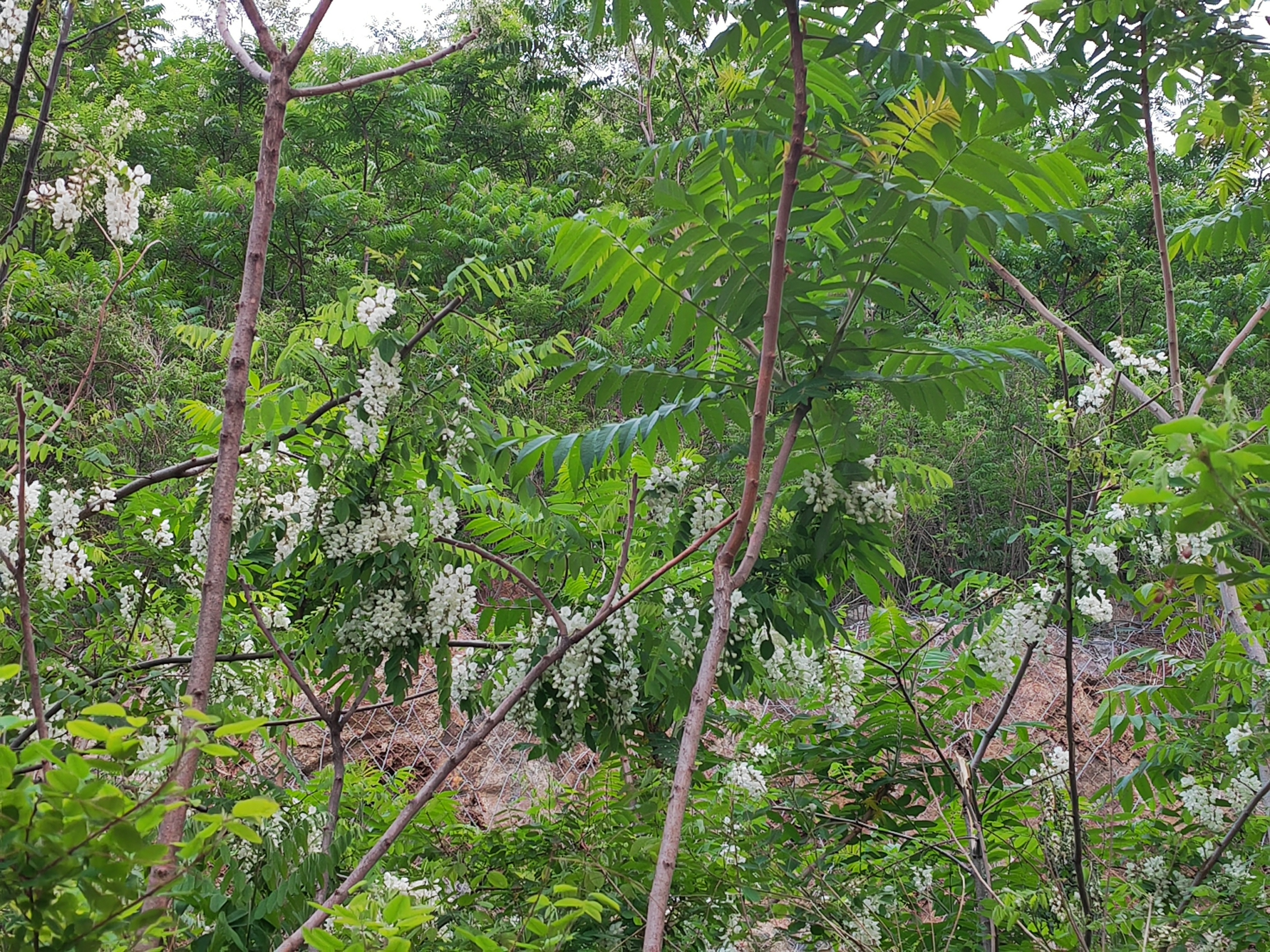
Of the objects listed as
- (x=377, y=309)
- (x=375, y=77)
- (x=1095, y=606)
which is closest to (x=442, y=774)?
(x=375, y=77)

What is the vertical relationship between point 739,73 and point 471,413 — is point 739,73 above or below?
above

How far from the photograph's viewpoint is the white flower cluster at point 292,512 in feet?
6.85

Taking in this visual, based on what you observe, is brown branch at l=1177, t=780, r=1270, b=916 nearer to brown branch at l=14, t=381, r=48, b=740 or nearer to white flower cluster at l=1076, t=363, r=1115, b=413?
white flower cluster at l=1076, t=363, r=1115, b=413

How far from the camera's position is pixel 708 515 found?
218 centimetres

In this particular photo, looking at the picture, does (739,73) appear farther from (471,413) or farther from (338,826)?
(338,826)

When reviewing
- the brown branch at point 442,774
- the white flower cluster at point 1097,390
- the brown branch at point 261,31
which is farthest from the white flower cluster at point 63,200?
the white flower cluster at point 1097,390

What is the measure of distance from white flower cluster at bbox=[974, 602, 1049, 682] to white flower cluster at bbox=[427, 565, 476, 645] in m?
1.38

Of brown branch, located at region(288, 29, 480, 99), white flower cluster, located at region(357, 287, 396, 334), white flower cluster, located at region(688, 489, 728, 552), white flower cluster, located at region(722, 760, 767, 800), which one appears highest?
brown branch, located at region(288, 29, 480, 99)

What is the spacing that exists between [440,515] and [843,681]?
1391mm

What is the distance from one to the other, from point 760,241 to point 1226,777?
1.88 metres

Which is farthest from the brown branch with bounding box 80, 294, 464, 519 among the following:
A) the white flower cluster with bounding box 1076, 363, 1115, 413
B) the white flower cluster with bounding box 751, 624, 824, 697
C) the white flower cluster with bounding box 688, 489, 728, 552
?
the white flower cluster with bounding box 1076, 363, 1115, 413

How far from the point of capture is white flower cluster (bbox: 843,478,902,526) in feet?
6.07

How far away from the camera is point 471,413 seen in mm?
1950

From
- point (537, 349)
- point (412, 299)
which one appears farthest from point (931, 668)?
point (412, 299)
